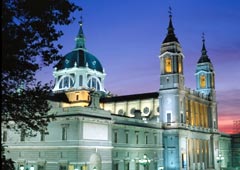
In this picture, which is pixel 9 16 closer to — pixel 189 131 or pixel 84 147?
pixel 84 147

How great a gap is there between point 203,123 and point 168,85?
17.5 meters

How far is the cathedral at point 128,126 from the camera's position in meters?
47.5

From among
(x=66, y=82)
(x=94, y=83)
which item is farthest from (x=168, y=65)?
(x=66, y=82)

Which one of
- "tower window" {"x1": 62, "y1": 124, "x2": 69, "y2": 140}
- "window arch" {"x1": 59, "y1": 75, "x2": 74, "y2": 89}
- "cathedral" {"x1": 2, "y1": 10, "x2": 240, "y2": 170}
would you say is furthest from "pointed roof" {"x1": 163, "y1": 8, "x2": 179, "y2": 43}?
"tower window" {"x1": 62, "y1": 124, "x2": 69, "y2": 140}

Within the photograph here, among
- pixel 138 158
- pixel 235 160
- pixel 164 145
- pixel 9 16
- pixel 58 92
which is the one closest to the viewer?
pixel 9 16

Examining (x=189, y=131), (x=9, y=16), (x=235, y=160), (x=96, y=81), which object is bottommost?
(x=235, y=160)

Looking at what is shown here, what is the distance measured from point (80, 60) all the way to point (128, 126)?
27.1m

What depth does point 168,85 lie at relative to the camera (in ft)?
238

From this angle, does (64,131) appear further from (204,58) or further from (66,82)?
(204,58)

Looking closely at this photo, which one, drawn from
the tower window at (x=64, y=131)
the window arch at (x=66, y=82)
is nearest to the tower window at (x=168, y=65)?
the window arch at (x=66, y=82)

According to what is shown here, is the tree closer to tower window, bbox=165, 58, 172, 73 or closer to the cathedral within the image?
the cathedral

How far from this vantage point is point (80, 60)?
82.1m

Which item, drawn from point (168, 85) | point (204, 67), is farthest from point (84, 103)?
Answer: point (204, 67)

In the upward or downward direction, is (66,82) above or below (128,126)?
above
